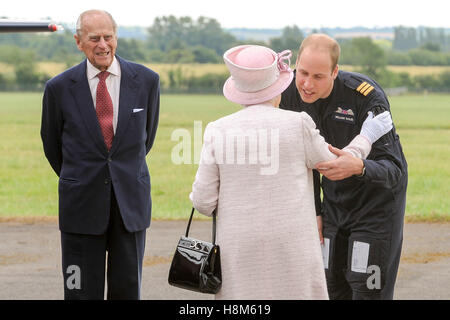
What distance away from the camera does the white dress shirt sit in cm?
466

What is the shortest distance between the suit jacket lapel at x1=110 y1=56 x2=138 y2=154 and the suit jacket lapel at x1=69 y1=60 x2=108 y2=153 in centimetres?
10

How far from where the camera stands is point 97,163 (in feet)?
15.1

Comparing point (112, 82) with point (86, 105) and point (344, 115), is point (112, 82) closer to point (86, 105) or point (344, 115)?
point (86, 105)

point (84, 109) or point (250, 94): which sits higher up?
point (250, 94)

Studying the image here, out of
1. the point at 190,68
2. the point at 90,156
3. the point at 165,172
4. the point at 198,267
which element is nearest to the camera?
the point at 198,267

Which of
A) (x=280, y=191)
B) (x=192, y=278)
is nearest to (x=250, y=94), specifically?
(x=280, y=191)

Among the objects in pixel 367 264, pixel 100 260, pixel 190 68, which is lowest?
pixel 190 68

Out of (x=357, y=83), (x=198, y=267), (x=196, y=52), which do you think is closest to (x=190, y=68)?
(x=196, y=52)

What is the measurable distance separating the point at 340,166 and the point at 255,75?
605 millimetres

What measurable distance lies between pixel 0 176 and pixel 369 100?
18.8 metres

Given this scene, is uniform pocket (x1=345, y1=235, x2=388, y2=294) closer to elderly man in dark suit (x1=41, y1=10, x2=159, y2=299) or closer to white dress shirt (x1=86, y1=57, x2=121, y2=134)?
elderly man in dark suit (x1=41, y1=10, x2=159, y2=299)

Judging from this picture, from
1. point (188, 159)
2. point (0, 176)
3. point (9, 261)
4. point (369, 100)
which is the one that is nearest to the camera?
point (188, 159)

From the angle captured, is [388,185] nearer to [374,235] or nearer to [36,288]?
[374,235]

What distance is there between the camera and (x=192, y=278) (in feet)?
11.6
